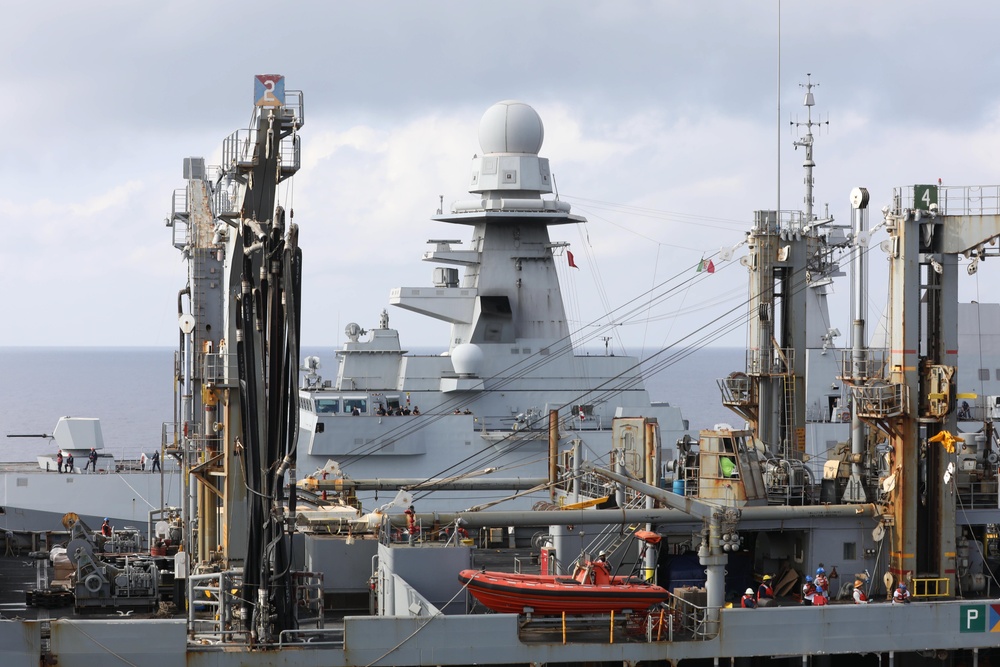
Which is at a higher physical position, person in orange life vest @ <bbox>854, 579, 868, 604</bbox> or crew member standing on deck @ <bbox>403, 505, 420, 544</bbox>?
crew member standing on deck @ <bbox>403, 505, 420, 544</bbox>

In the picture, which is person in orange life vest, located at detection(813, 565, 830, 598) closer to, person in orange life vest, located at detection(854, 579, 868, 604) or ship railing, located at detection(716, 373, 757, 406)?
person in orange life vest, located at detection(854, 579, 868, 604)

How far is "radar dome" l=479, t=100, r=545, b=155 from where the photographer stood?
46688 millimetres

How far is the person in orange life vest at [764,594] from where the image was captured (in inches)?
1008

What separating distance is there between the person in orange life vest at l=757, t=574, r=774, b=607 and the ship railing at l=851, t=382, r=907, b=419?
395 cm

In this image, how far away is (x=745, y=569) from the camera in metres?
28.1

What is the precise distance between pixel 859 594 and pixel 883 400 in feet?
13.0

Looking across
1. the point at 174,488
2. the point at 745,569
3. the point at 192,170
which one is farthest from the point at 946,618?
the point at 174,488

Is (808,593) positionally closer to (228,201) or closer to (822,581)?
(822,581)

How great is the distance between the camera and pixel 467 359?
45.7m

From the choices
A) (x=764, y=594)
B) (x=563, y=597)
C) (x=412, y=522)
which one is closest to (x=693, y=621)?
(x=764, y=594)

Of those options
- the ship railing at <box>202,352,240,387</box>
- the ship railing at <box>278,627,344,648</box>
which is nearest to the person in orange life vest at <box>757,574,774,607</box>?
the ship railing at <box>278,627,344,648</box>

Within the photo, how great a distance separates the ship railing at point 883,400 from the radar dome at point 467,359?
2046cm

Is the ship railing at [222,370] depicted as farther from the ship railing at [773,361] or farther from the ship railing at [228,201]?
the ship railing at [773,361]

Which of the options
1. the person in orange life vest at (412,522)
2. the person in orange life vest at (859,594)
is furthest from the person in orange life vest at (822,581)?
the person in orange life vest at (412,522)
